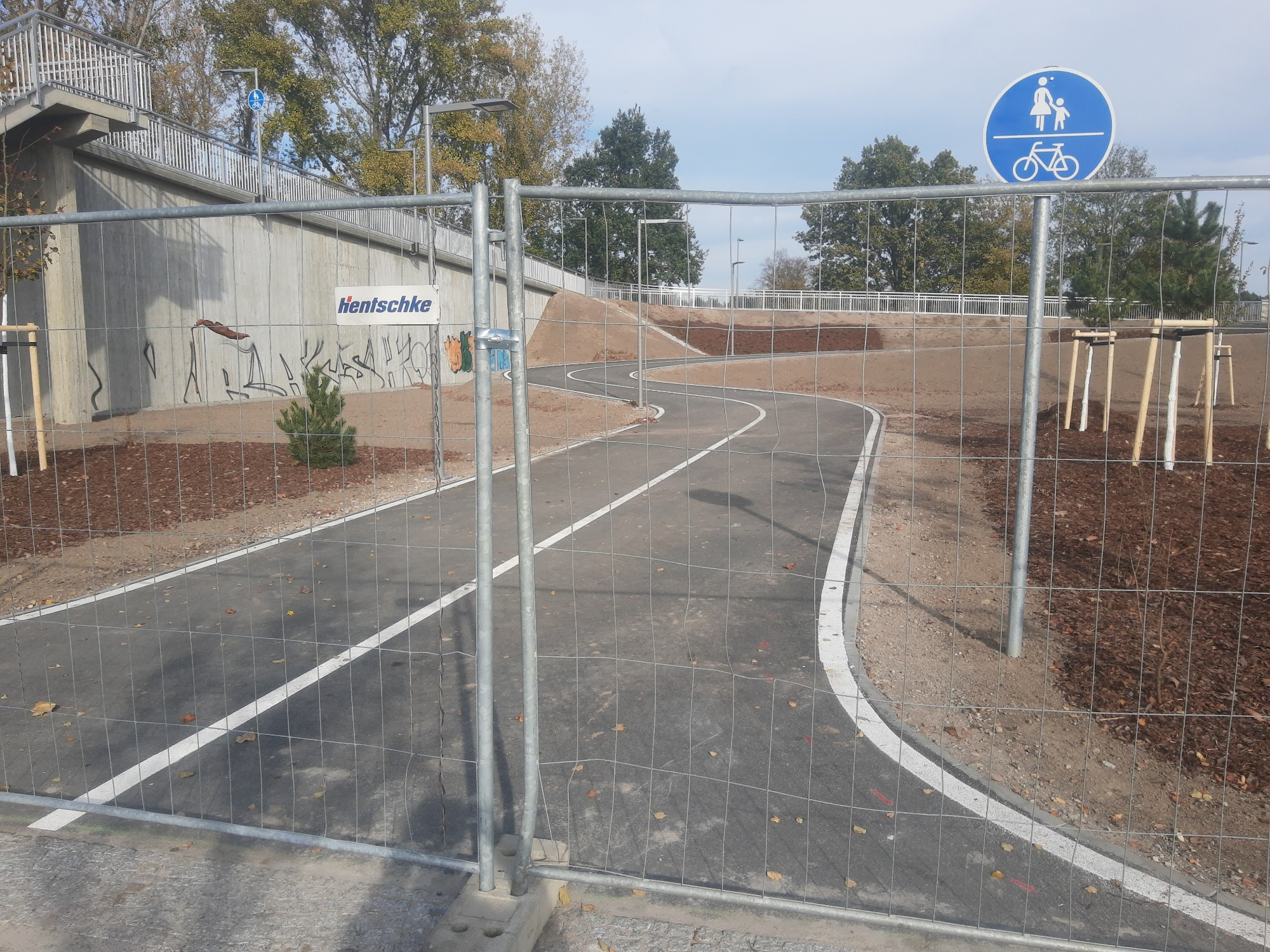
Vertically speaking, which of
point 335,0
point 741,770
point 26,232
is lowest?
point 741,770

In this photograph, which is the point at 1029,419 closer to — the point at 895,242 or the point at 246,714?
the point at 895,242

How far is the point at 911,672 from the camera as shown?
5504mm

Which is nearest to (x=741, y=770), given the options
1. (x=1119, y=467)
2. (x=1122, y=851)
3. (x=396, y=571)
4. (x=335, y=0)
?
(x=1122, y=851)

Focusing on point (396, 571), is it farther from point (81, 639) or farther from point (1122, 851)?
point (1122, 851)

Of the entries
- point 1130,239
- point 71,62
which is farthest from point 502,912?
point 71,62

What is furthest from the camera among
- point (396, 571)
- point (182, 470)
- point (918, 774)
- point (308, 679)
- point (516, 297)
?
point (182, 470)

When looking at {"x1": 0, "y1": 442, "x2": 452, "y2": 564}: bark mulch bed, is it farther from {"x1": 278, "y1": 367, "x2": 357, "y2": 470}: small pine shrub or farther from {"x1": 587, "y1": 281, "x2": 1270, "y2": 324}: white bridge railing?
{"x1": 587, "y1": 281, "x2": 1270, "y2": 324}: white bridge railing

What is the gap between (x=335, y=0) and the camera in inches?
1716

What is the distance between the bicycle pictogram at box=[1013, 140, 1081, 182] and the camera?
5176mm

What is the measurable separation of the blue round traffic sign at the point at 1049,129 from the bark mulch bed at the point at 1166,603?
1735 mm

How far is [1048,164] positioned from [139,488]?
10.1m

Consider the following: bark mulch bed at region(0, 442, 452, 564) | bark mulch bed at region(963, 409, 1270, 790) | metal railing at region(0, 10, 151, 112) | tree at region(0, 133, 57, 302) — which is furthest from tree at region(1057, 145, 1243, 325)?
metal railing at region(0, 10, 151, 112)

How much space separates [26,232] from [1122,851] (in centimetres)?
1361

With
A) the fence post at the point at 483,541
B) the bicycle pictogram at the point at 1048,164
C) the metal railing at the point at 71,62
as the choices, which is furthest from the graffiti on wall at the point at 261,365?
the metal railing at the point at 71,62
